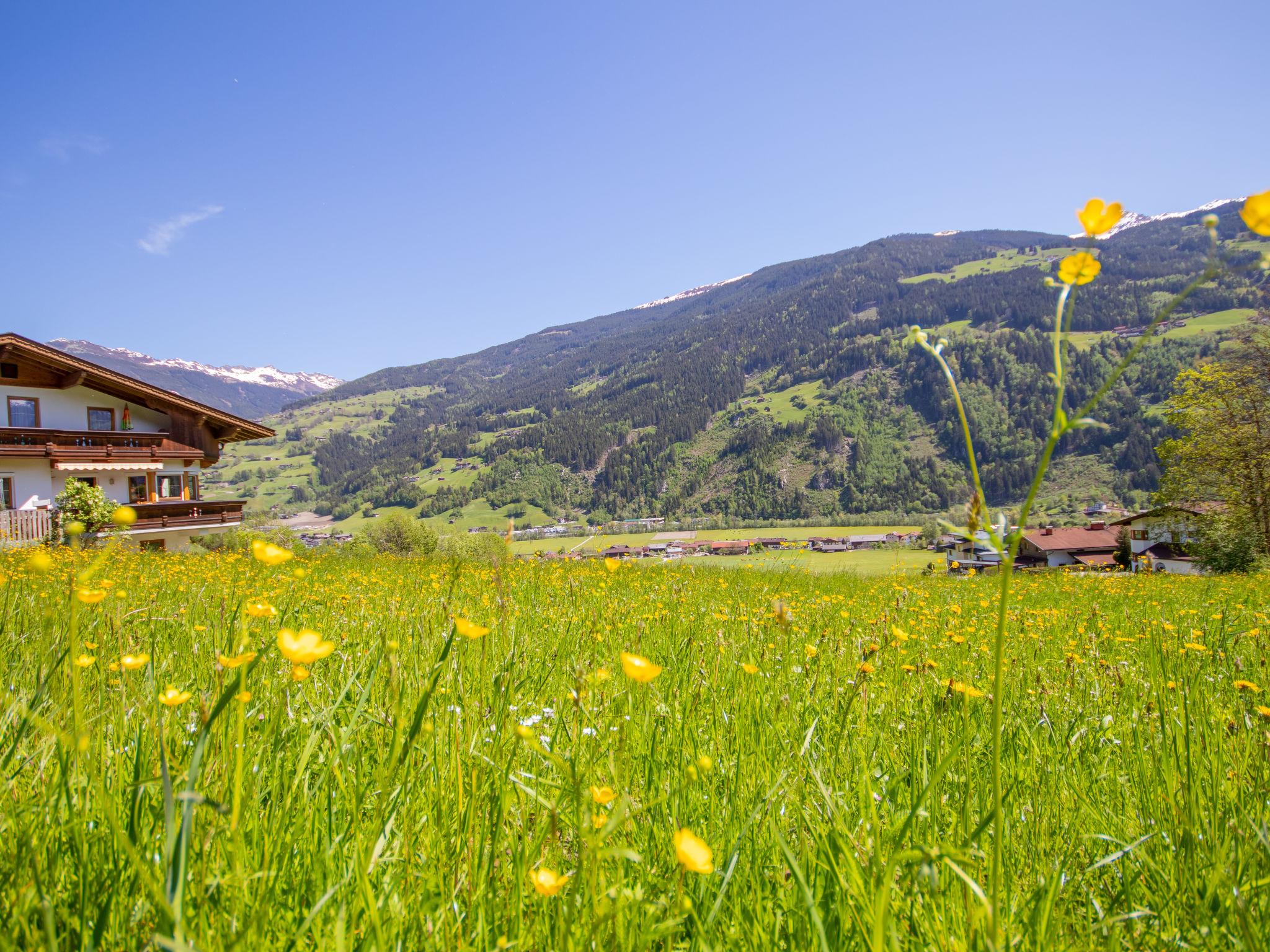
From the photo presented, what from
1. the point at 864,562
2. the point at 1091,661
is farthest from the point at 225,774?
the point at 864,562

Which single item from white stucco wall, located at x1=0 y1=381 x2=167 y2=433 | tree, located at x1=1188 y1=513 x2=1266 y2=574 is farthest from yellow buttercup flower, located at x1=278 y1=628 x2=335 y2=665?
white stucco wall, located at x1=0 y1=381 x2=167 y2=433

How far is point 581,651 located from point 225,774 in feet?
6.08

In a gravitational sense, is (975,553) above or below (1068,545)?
above

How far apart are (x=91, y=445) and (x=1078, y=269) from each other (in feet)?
99.8

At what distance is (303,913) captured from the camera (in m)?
1.07

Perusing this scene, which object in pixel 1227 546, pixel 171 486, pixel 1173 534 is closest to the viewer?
pixel 1227 546

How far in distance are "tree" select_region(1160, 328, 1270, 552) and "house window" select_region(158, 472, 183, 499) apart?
39.7 metres

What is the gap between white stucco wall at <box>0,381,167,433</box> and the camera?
2273cm

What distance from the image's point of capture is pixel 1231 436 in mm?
20562

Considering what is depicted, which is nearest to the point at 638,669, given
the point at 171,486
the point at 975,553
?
the point at 975,553

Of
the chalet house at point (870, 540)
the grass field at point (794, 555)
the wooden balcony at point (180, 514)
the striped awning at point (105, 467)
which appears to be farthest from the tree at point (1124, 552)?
the striped awning at point (105, 467)

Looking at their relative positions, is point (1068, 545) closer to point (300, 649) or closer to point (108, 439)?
point (108, 439)

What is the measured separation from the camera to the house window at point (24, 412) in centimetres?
2262

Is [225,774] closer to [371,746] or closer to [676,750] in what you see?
[371,746]
